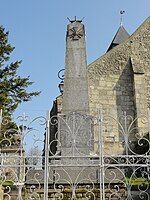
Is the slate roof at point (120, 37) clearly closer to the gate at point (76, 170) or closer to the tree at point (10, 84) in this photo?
the tree at point (10, 84)

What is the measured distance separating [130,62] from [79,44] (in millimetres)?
9258

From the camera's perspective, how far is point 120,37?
3014 cm

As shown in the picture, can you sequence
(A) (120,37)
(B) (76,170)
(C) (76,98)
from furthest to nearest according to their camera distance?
(A) (120,37)
(C) (76,98)
(B) (76,170)

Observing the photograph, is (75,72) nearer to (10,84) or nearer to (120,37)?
(10,84)

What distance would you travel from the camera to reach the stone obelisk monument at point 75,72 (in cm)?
733

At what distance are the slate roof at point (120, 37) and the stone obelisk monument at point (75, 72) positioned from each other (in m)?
21.6

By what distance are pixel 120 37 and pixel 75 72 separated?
23.6 metres

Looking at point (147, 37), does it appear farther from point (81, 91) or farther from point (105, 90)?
point (81, 91)

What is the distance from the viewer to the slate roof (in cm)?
2912

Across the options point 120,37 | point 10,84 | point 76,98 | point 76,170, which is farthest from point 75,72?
point 120,37

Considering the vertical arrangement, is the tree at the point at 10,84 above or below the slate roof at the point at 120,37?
below

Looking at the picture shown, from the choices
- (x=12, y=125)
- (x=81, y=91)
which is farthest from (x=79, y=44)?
(x=12, y=125)

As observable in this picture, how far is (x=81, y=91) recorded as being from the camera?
7.46m

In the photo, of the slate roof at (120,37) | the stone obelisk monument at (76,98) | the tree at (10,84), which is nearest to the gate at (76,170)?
the stone obelisk monument at (76,98)
